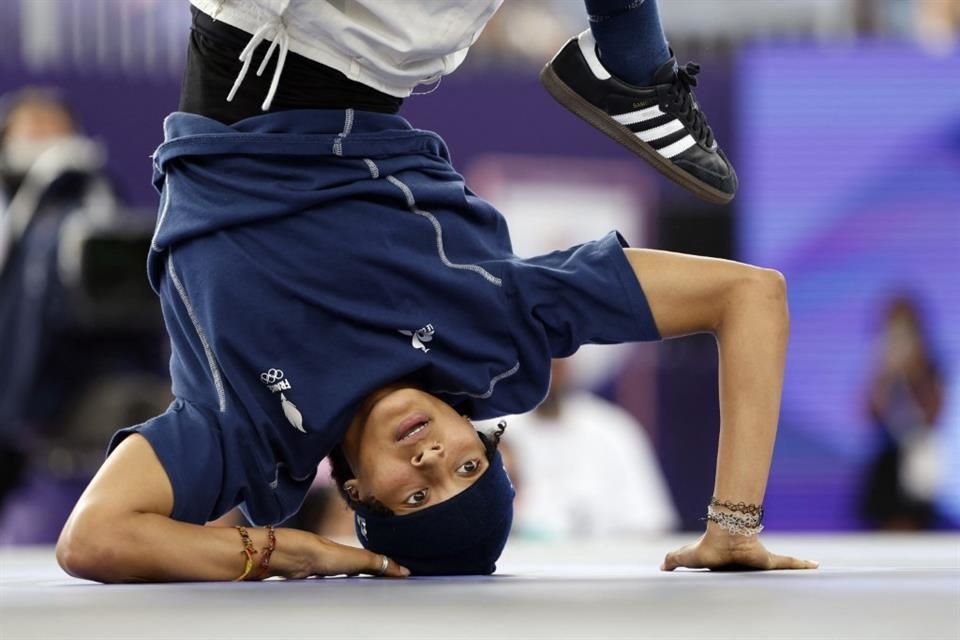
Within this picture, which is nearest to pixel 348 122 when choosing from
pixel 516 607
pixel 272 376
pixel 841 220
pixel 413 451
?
pixel 272 376

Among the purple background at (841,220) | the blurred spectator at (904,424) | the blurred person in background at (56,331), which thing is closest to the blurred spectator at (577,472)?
the purple background at (841,220)

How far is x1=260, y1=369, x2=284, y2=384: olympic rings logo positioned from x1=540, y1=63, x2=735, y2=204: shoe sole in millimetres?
633

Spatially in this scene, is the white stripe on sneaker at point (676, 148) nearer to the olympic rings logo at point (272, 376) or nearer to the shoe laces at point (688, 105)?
the shoe laces at point (688, 105)

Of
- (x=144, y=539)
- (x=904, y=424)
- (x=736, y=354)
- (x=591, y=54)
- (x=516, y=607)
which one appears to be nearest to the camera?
(x=516, y=607)

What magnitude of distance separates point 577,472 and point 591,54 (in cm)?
249

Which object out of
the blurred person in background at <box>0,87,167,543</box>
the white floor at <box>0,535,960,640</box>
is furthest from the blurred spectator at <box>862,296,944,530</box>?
the white floor at <box>0,535,960,640</box>

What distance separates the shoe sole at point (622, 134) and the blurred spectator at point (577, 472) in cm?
224

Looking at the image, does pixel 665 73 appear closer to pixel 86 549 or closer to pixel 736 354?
pixel 736 354

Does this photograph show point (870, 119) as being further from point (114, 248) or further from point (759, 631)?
point (759, 631)

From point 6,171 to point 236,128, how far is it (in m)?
3.11

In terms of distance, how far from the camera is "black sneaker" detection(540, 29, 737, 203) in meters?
2.45

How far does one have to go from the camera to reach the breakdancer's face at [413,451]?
228 centimetres

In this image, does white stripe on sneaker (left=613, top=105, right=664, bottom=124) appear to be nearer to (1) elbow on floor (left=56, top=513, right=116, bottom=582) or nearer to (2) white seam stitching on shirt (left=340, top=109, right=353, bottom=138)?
(2) white seam stitching on shirt (left=340, top=109, right=353, bottom=138)

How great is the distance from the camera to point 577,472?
4789mm
